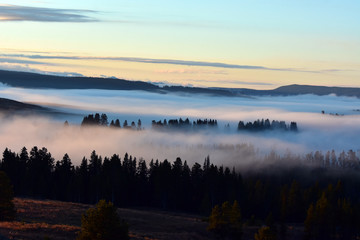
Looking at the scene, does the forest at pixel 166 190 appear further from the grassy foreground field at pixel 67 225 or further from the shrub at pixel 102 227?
the shrub at pixel 102 227

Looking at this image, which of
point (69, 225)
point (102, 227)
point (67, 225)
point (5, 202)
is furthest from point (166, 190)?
point (102, 227)

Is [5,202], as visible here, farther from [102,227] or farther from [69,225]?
[102,227]

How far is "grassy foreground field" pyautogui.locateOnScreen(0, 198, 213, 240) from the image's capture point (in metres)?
52.6

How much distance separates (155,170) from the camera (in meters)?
123

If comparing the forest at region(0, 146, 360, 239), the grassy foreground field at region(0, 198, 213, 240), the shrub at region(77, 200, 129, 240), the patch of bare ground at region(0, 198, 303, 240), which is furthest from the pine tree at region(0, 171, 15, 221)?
the forest at region(0, 146, 360, 239)

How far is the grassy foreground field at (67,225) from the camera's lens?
52.6 m

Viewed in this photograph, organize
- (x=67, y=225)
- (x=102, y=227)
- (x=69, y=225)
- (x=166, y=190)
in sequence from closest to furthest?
(x=102, y=227)
(x=67, y=225)
(x=69, y=225)
(x=166, y=190)

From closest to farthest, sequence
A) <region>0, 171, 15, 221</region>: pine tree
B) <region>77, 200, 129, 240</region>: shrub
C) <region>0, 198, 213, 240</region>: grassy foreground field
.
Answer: <region>77, 200, 129, 240</region>: shrub < <region>0, 198, 213, 240</region>: grassy foreground field < <region>0, 171, 15, 221</region>: pine tree

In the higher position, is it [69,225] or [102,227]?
[102,227]

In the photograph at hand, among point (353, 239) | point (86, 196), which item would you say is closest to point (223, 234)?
point (353, 239)

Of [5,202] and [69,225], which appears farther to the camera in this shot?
[69,225]

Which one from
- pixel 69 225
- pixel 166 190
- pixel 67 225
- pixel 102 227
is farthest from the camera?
pixel 166 190

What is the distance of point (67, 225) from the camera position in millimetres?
61188

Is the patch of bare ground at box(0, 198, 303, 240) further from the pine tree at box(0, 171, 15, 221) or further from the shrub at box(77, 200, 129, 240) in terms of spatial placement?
the shrub at box(77, 200, 129, 240)
